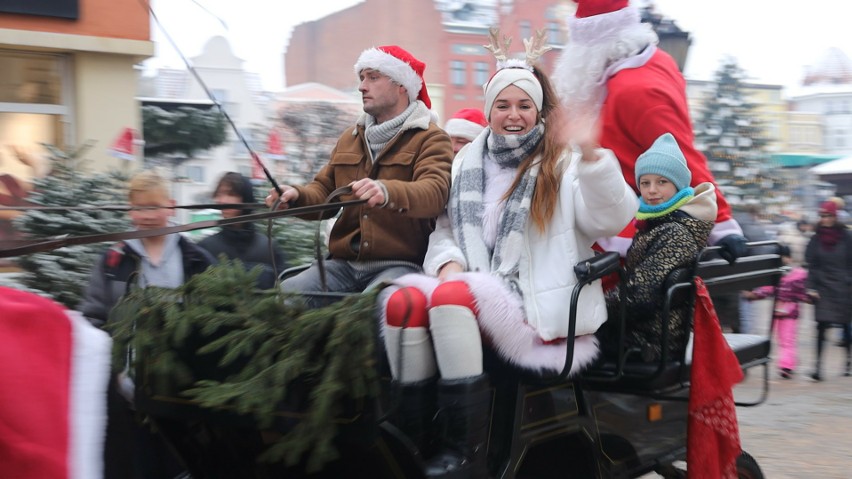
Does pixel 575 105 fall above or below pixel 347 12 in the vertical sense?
below

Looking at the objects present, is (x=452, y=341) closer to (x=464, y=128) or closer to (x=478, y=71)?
(x=464, y=128)

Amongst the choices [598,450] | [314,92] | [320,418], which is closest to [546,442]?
[598,450]

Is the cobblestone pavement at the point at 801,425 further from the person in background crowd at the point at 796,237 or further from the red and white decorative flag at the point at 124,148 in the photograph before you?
the person in background crowd at the point at 796,237

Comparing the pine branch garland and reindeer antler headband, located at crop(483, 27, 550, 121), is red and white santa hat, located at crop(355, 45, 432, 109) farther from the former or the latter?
the pine branch garland

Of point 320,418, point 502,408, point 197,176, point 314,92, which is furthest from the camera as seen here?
point 314,92

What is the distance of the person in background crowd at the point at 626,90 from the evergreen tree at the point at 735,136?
70.0 ft

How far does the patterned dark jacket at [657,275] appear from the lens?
3.52 m

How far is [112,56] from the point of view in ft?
35.5

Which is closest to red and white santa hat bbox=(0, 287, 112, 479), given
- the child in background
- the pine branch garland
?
the pine branch garland

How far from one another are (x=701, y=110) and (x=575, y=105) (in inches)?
868

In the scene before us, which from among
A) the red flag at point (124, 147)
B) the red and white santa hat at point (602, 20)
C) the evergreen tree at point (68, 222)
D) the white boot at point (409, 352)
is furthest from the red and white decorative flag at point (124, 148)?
the white boot at point (409, 352)

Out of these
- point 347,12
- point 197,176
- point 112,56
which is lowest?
point 197,176

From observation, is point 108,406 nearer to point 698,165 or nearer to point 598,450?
point 598,450

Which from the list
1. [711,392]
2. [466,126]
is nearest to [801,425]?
[466,126]
